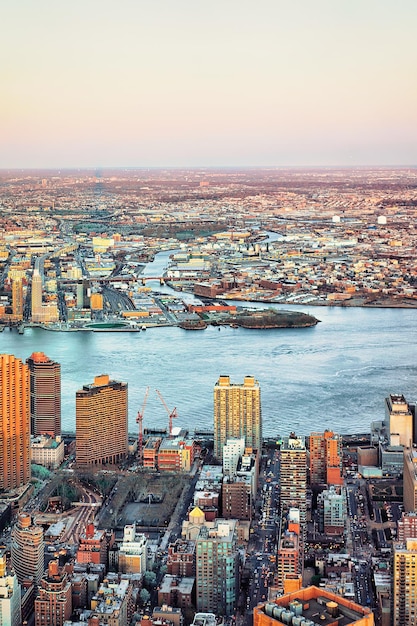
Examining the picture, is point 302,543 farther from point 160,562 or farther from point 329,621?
point 329,621

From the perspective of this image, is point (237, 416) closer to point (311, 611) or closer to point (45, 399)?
point (45, 399)

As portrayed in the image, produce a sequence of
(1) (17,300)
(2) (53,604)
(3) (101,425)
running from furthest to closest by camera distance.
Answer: (1) (17,300), (3) (101,425), (2) (53,604)

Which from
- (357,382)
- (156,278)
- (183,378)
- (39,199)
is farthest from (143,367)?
(39,199)

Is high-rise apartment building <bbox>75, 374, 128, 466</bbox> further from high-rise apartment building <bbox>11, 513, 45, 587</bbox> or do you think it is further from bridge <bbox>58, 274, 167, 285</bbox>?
bridge <bbox>58, 274, 167, 285</bbox>

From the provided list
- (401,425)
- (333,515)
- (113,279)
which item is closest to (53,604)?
(333,515)

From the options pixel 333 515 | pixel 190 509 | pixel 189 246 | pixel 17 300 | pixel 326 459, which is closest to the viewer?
pixel 333 515

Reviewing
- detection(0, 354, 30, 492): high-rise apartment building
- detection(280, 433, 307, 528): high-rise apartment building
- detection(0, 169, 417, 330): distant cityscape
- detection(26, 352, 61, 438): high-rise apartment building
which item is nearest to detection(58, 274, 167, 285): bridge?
detection(0, 169, 417, 330): distant cityscape
